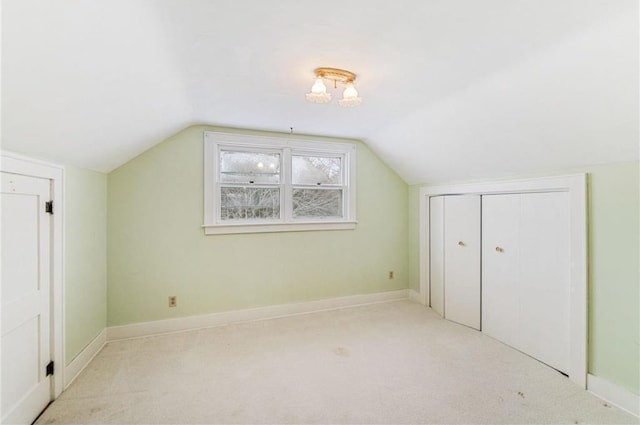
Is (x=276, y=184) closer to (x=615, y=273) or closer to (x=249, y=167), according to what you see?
(x=249, y=167)

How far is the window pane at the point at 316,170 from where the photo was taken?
11.9 feet

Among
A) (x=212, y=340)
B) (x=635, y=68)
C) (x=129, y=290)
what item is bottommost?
(x=212, y=340)

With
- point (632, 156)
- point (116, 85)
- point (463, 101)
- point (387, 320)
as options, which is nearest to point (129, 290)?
point (116, 85)

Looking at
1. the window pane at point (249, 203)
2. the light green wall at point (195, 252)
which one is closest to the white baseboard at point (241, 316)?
the light green wall at point (195, 252)

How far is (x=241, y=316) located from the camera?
10.8 ft

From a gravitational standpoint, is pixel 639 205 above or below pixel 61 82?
below

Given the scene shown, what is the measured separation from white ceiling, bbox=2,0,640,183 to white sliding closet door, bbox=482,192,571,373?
1.27 ft

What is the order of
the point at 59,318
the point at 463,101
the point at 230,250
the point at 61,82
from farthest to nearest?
1. the point at 230,250
2. the point at 463,101
3. the point at 59,318
4. the point at 61,82

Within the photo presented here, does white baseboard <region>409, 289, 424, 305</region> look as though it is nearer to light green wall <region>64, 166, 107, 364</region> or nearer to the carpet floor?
the carpet floor

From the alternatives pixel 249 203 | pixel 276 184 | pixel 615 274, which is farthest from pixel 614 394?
pixel 249 203

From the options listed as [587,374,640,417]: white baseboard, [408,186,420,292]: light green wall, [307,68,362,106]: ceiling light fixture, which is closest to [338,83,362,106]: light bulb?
[307,68,362,106]: ceiling light fixture

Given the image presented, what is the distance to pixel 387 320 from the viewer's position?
3.33 m

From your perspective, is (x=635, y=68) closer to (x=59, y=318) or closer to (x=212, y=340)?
(x=212, y=340)

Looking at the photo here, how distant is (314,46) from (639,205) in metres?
2.30
